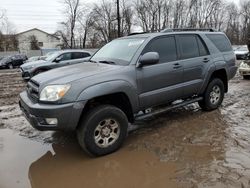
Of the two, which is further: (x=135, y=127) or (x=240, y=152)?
(x=135, y=127)

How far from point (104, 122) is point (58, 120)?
75 cm

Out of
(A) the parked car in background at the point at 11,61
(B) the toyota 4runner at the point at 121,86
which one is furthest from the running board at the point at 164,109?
(A) the parked car in background at the point at 11,61

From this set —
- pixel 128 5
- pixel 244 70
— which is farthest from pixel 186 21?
pixel 244 70

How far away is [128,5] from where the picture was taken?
6000 centimetres

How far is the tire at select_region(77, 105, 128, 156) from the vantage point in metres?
4.35

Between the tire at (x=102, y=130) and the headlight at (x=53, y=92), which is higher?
the headlight at (x=53, y=92)

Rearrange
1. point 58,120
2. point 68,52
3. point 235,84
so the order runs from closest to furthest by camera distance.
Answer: point 58,120 < point 235,84 < point 68,52

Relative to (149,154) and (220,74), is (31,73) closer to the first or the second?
(220,74)

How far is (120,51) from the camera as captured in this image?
18.0 feet

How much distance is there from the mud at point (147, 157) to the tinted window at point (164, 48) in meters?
1.38

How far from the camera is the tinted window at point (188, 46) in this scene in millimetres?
5946

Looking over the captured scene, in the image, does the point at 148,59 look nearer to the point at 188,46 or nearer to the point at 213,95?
the point at 188,46

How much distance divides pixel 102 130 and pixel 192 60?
2.61 metres

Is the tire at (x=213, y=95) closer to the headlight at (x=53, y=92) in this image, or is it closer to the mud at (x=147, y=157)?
the mud at (x=147, y=157)
